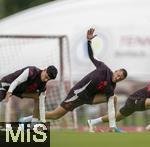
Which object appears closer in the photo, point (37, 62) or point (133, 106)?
point (133, 106)

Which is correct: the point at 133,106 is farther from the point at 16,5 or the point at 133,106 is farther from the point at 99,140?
the point at 16,5

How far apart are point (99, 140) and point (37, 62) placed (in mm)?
10580

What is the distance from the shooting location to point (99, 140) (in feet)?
42.4

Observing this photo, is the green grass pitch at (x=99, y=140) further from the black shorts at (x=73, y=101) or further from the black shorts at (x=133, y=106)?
the black shorts at (x=133, y=106)

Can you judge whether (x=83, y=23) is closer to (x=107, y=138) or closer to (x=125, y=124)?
(x=125, y=124)

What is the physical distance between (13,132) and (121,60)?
40.9 feet

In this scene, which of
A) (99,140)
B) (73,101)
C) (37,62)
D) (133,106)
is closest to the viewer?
(99,140)

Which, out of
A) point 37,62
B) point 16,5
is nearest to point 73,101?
point 37,62

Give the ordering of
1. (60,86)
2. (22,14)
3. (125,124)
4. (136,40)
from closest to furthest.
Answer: (60,86), (125,124), (136,40), (22,14)

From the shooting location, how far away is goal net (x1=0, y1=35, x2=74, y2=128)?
2008cm

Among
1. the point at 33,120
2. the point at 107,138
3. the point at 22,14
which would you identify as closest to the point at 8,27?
the point at 22,14

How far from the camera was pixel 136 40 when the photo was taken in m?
24.3

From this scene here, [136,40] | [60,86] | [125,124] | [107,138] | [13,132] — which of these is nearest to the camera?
[13,132]

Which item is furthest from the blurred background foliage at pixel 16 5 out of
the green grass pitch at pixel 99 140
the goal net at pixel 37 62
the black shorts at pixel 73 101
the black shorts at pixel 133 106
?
the green grass pitch at pixel 99 140
